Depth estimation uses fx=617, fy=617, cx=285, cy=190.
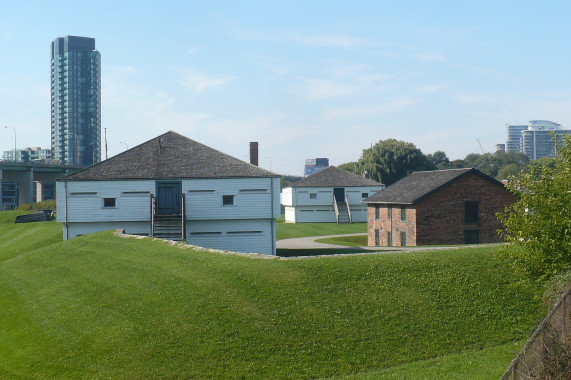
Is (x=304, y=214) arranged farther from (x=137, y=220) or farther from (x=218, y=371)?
(x=218, y=371)

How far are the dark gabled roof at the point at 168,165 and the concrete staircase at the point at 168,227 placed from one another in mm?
2800

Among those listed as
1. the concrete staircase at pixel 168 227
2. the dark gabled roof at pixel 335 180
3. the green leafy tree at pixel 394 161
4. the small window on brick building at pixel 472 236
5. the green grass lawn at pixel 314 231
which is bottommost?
the green grass lawn at pixel 314 231

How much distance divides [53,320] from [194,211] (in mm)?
22344

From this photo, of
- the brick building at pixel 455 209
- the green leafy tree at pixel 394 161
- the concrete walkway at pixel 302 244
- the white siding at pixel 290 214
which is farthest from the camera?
the green leafy tree at pixel 394 161

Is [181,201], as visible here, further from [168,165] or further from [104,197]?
[104,197]

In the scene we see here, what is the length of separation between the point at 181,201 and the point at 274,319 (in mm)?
24911

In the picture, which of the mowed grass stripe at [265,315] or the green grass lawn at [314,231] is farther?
the green grass lawn at [314,231]

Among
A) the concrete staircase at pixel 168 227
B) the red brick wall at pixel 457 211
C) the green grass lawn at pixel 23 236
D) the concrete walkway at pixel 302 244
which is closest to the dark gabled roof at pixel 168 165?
the concrete staircase at pixel 168 227

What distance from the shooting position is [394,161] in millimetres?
115250

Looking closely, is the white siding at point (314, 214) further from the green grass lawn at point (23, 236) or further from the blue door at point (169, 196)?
the blue door at point (169, 196)

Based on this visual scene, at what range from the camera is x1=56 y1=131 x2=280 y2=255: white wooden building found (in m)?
39.5

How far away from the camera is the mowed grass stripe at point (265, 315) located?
1489 cm

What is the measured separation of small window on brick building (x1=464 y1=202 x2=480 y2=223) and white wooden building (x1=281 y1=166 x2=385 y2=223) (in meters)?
37.7

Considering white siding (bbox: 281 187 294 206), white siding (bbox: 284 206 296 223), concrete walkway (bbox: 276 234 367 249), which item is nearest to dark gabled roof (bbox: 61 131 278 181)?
concrete walkway (bbox: 276 234 367 249)
